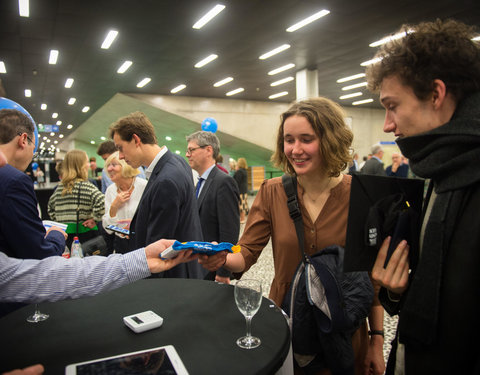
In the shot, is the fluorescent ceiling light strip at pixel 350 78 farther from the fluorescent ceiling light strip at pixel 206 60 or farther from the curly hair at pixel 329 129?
the curly hair at pixel 329 129

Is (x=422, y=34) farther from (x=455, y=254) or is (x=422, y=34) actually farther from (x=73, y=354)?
(x=73, y=354)

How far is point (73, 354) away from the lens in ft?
3.67

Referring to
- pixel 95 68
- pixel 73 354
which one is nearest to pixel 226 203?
pixel 73 354

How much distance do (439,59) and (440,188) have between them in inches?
14.5

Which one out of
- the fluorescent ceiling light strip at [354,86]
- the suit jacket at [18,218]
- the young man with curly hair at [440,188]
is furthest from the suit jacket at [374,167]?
the fluorescent ceiling light strip at [354,86]

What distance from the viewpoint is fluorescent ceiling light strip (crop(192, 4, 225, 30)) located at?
6270mm

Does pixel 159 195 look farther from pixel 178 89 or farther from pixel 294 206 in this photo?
pixel 178 89

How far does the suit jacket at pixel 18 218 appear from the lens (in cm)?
173

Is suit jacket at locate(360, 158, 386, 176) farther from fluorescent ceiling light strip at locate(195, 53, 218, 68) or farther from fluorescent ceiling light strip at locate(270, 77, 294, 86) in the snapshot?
fluorescent ceiling light strip at locate(270, 77, 294, 86)

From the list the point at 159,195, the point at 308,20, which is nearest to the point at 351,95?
the point at 308,20

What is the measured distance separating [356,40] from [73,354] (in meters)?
9.02

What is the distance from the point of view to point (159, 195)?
220 cm

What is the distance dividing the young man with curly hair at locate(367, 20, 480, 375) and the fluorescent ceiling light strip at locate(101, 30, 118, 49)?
7.62 metres

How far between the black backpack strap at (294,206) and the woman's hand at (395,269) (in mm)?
423
